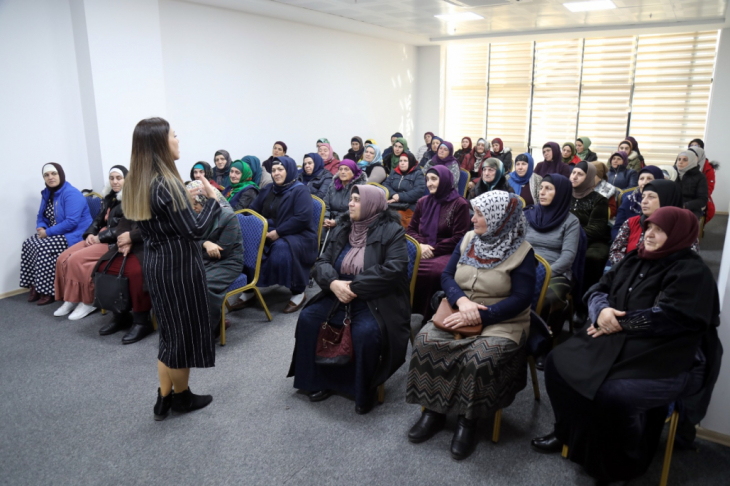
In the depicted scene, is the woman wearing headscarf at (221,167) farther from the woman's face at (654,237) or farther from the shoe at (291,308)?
the woman's face at (654,237)

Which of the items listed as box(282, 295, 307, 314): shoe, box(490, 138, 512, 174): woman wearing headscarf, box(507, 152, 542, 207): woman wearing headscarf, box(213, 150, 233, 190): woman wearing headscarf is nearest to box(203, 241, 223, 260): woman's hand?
box(282, 295, 307, 314): shoe

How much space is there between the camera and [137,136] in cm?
220

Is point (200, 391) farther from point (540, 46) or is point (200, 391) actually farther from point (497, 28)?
point (540, 46)

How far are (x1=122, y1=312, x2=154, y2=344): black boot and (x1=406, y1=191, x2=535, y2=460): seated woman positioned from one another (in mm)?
2261

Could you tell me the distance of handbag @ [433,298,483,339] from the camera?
7.85ft

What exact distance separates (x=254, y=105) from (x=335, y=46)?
2232 mm

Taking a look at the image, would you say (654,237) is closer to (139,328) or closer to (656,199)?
(656,199)

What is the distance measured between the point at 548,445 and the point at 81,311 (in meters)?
3.74

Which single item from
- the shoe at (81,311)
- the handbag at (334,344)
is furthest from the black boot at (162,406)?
the shoe at (81,311)

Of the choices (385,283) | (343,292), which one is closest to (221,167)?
(343,292)

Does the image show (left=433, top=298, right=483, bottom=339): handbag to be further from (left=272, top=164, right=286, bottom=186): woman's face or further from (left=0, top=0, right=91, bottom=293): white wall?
(left=0, top=0, right=91, bottom=293): white wall

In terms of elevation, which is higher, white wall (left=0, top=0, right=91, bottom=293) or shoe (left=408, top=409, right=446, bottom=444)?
white wall (left=0, top=0, right=91, bottom=293)

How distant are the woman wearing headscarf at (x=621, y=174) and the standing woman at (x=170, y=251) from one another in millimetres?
5941

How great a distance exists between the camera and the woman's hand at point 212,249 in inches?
140
